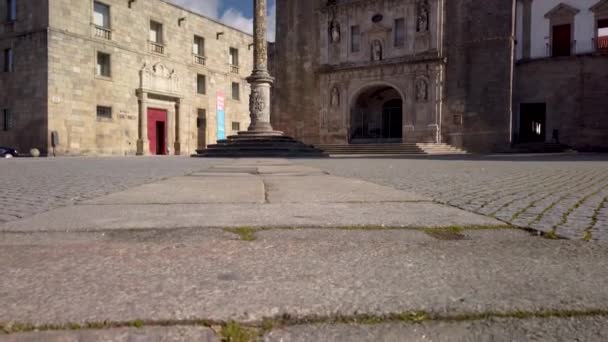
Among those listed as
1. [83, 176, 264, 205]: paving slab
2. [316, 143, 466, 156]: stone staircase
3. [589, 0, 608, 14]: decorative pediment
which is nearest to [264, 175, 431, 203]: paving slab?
[83, 176, 264, 205]: paving slab

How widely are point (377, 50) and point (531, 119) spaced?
10.0m

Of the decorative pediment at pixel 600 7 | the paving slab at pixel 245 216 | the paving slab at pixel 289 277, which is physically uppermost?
the decorative pediment at pixel 600 7

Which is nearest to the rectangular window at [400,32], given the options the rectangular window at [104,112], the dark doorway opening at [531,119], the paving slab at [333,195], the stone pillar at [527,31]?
the stone pillar at [527,31]

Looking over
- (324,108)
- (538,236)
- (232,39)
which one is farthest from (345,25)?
(538,236)

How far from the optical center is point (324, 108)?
25641 millimetres

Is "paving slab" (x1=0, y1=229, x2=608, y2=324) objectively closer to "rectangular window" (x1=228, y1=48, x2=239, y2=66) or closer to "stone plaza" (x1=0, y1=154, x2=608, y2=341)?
"stone plaza" (x1=0, y1=154, x2=608, y2=341)

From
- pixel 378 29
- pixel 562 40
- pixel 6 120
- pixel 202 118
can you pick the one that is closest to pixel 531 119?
pixel 562 40

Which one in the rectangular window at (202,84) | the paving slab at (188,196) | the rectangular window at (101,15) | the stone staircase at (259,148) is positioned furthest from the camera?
the rectangular window at (202,84)

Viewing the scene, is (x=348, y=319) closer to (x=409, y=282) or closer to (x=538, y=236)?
(x=409, y=282)

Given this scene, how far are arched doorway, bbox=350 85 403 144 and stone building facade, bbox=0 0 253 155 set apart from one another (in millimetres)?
8826

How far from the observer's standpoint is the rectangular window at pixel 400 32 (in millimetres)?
23734

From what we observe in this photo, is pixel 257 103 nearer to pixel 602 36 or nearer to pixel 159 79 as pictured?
pixel 159 79

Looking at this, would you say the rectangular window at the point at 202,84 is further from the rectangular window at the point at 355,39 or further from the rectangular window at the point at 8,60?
the rectangular window at the point at 8,60

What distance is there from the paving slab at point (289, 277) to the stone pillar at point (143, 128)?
2226 centimetres
